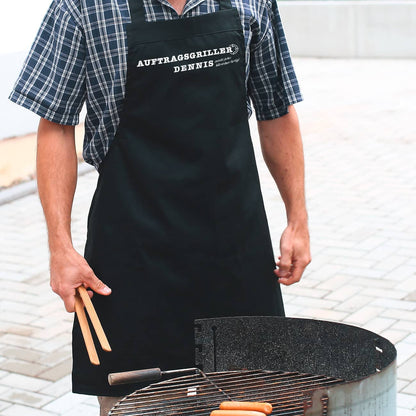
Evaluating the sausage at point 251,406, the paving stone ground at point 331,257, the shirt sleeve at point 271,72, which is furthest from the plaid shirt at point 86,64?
the paving stone ground at point 331,257

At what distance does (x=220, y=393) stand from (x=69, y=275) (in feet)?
1.44

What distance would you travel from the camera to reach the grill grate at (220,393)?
199cm

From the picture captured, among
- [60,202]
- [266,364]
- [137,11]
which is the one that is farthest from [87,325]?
[137,11]

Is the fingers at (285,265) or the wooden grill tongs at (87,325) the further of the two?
the fingers at (285,265)

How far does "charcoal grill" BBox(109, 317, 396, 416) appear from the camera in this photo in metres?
2.02

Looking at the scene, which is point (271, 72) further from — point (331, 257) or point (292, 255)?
point (331, 257)

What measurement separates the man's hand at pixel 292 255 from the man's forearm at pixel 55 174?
0.56 meters

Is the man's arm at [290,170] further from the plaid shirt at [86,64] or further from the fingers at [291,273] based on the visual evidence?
the plaid shirt at [86,64]

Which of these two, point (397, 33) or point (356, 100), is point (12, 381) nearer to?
point (356, 100)

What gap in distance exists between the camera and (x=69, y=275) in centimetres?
210

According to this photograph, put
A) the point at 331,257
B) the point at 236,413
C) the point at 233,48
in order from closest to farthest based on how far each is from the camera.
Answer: the point at 236,413 < the point at 233,48 < the point at 331,257

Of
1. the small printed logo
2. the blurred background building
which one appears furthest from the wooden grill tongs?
the blurred background building

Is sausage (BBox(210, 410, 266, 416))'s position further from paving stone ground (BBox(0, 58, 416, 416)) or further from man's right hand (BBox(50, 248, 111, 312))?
paving stone ground (BBox(0, 58, 416, 416))

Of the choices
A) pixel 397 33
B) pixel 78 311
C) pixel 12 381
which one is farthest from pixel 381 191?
pixel 397 33
